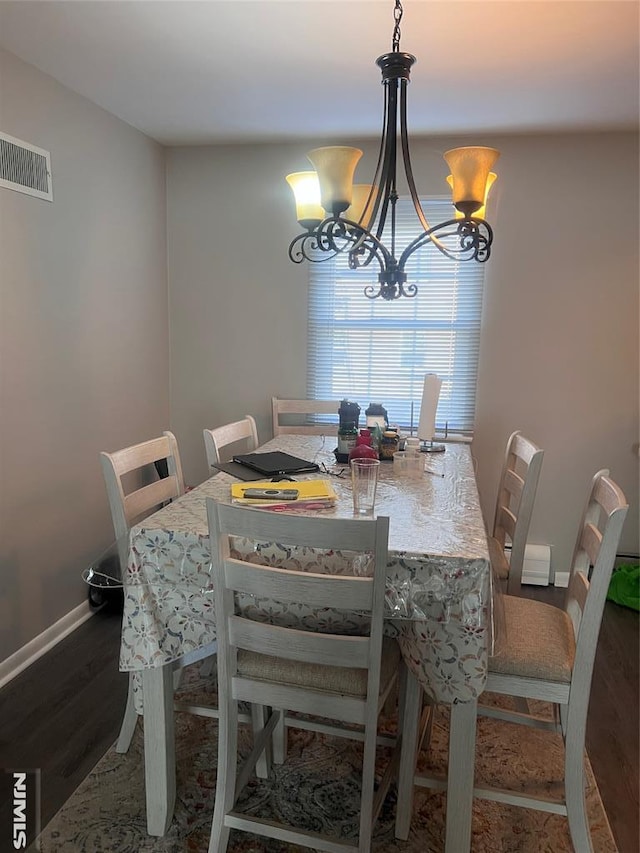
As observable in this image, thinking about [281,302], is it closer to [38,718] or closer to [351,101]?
[351,101]

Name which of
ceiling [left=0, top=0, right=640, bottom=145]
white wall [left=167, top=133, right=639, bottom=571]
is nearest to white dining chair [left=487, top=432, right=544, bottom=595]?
white wall [left=167, top=133, right=639, bottom=571]

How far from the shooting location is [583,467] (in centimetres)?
318

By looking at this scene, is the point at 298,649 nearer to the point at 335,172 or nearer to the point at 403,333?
the point at 335,172

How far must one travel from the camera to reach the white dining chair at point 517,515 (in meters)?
1.97

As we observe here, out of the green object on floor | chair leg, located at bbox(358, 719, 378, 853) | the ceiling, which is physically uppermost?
the ceiling

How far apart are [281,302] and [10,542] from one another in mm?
1871

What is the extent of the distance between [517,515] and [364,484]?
2.35 ft

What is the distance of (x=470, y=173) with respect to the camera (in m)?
1.65

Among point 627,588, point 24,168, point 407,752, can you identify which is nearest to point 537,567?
point 627,588

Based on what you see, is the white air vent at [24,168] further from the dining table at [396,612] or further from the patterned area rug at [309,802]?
the patterned area rug at [309,802]

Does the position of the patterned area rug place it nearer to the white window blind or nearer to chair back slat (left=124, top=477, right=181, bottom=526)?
chair back slat (left=124, top=477, right=181, bottom=526)

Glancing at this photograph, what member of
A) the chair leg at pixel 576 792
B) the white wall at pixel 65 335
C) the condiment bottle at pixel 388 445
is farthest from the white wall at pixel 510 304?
the chair leg at pixel 576 792

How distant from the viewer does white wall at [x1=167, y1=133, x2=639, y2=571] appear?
119 inches

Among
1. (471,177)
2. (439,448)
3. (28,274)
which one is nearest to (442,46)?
(471,177)
